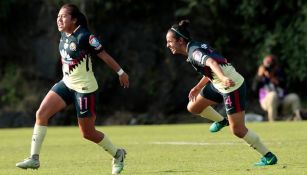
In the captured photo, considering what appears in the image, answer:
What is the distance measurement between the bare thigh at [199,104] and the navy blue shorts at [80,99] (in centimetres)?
257

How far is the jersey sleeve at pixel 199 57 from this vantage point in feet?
31.8

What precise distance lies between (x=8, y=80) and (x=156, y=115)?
5153mm

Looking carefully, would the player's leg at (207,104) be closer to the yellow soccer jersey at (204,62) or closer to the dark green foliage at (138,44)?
the yellow soccer jersey at (204,62)

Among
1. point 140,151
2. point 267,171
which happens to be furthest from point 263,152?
point 140,151

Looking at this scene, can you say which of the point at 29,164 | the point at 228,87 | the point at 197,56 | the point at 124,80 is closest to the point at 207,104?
the point at 228,87

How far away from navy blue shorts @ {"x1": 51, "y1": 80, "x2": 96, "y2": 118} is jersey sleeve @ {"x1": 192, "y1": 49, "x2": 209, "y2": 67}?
3.95ft

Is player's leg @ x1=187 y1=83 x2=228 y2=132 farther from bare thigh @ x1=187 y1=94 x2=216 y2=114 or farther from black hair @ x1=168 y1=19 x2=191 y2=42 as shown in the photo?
black hair @ x1=168 y1=19 x2=191 y2=42

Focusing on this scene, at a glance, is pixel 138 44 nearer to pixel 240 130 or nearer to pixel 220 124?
pixel 220 124

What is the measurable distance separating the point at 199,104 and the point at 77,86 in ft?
9.18

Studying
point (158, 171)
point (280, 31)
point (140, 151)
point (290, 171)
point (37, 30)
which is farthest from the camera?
point (37, 30)

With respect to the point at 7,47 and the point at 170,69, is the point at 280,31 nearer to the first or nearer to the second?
the point at 170,69

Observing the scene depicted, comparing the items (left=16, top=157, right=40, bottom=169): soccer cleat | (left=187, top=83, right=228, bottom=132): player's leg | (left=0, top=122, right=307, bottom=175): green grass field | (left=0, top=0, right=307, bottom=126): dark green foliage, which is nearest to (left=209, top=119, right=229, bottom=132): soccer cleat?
(left=187, top=83, right=228, bottom=132): player's leg

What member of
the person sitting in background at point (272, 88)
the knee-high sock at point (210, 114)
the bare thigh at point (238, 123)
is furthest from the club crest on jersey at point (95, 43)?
the person sitting in background at point (272, 88)

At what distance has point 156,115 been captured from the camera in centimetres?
2872
